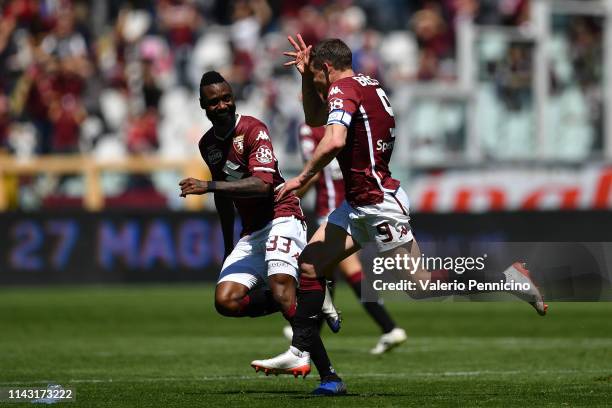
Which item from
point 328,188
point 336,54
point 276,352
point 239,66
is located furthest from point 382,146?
point 239,66

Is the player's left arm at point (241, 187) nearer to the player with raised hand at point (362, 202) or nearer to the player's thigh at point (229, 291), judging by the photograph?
the player with raised hand at point (362, 202)

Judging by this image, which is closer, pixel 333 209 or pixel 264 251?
pixel 264 251

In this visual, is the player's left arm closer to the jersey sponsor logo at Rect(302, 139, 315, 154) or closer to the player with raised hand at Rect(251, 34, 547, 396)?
the player with raised hand at Rect(251, 34, 547, 396)

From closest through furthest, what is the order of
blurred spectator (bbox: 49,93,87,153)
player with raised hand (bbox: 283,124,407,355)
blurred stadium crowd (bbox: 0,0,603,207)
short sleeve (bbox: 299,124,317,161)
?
1. player with raised hand (bbox: 283,124,407,355)
2. short sleeve (bbox: 299,124,317,161)
3. blurred stadium crowd (bbox: 0,0,603,207)
4. blurred spectator (bbox: 49,93,87,153)

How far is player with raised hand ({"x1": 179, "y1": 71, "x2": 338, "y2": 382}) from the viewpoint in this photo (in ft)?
31.9

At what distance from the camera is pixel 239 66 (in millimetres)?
25141

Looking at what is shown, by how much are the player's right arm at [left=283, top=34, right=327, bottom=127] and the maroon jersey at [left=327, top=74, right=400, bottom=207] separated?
1.26 feet

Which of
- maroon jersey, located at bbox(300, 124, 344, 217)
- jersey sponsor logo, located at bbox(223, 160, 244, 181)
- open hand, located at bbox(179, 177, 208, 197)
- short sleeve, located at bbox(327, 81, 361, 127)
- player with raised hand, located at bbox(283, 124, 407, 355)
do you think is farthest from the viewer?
maroon jersey, located at bbox(300, 124, 344, 217)

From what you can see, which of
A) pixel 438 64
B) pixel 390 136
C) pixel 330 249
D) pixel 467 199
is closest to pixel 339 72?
pixel 390 136

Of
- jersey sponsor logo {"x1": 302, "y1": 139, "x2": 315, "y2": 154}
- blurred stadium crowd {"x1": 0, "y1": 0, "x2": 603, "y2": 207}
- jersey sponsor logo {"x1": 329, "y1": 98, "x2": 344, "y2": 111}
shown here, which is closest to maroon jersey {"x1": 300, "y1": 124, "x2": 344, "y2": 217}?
jersey sponsor logo {"x1": 302, "y1": 139, "x2": 315, "y2": 154}

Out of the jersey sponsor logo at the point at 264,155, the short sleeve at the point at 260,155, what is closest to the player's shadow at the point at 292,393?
the short sleeve at the point at 260,155

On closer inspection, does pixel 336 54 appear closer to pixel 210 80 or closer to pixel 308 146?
pixel 210 80

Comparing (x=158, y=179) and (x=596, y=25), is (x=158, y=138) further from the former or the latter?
(x=596, y=25)

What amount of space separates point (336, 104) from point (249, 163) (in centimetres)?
94
